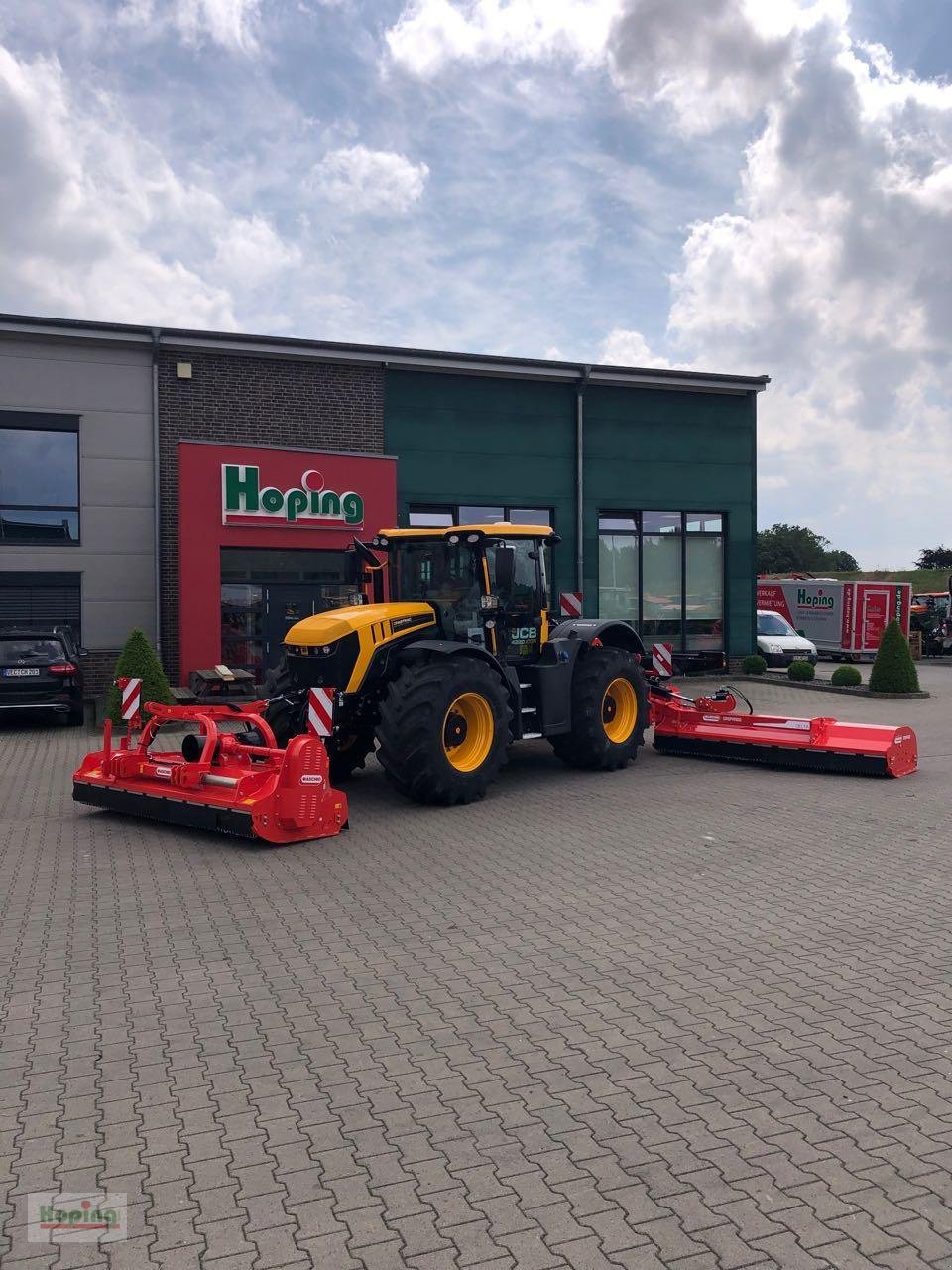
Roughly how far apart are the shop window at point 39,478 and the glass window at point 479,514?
6748 mm

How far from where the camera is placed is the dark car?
50.9ft

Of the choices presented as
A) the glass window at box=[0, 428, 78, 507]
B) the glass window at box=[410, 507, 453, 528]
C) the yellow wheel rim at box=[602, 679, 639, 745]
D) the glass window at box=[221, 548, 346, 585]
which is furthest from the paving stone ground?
the glass window at box=[410, 507, 453, 528]

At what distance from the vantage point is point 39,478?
60.3 feet

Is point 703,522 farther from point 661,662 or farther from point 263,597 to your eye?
point 661,662

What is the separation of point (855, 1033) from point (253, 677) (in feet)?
48.3

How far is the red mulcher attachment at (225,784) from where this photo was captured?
8.32 meters

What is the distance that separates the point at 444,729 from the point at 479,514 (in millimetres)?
11219

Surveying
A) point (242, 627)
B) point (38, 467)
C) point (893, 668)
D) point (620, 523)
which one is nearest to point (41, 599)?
point (38, 467)

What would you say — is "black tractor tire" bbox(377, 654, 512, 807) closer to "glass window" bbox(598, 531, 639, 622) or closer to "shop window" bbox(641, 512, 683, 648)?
"glass window" bbox(598, 531, 639, 622)

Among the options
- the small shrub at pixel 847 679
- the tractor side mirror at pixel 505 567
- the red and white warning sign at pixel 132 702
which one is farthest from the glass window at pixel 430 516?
the red and white warning sign at pixel 132 702

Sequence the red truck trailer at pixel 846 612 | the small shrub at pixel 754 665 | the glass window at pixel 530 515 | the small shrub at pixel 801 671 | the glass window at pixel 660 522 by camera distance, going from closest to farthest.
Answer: the glass window at pixel 530 515, the glass window at pixel 660 522, the small shrub at pixel 801 671, the small shrub at pixel 754 665, the red truck trailer at pixel 846 612

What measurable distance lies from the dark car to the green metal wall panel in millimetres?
6799

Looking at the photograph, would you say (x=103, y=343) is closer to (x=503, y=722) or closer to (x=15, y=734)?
(x=15, y=734)

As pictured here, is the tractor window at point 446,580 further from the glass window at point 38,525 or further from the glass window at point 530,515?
the glass window at point 530,515
